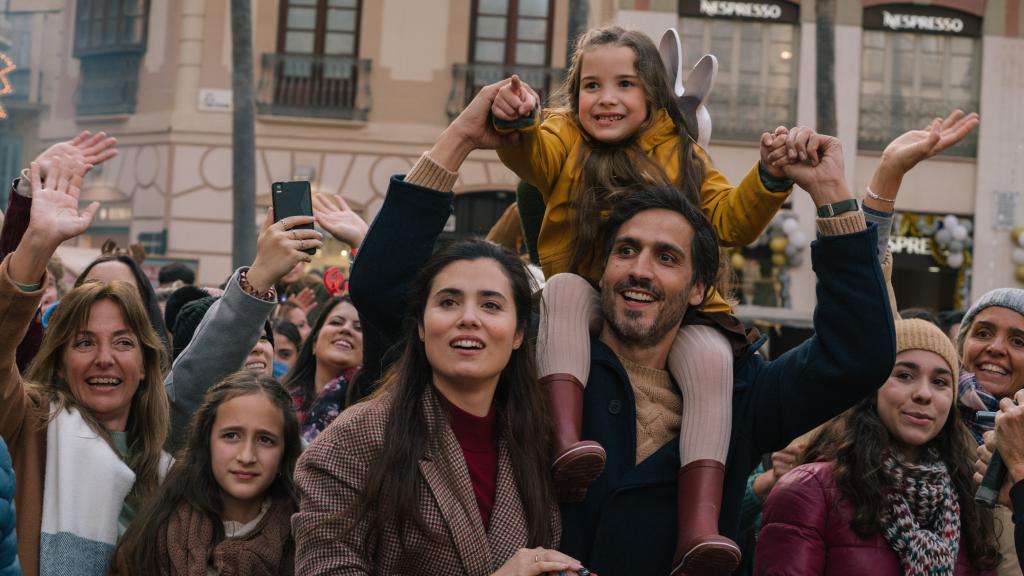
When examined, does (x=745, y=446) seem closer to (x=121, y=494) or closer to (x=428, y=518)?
(x=428, y=518)

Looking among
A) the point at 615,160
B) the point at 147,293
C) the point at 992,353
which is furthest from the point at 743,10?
the point at 615,160

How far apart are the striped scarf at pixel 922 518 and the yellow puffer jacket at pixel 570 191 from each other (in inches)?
39.4

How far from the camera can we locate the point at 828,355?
370 centimetres

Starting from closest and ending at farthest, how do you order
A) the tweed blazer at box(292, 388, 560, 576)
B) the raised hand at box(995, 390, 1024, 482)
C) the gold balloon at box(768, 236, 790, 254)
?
1. the tweed blazer at box(292, 388, 560, 576)
2. the raised hand at box(995, 390, 1024, 482)
3. the gold balloon at box(768, 236, 790, 254)

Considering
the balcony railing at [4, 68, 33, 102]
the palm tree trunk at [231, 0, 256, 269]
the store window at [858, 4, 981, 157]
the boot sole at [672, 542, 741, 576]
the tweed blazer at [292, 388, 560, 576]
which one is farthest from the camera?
the balcony railing at [4, 68, 33, 102]

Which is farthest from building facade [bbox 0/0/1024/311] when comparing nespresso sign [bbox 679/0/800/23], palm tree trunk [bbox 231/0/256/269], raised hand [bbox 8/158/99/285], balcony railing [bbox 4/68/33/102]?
raised hand [bbox 8/158/99/285]

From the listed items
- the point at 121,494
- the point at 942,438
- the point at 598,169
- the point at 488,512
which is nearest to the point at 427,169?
the point at 598,169

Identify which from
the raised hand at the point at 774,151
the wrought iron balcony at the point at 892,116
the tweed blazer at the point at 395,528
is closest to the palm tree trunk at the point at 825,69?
the wrought iron balcony at the point at 892,116

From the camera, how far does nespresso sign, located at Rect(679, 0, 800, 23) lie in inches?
875

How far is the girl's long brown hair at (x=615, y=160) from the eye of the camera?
399 cm

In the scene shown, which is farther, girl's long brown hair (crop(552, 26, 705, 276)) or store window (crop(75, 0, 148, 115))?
store window (crop(75, 0, 148, 115))

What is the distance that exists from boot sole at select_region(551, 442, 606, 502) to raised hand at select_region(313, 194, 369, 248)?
155 centimetres

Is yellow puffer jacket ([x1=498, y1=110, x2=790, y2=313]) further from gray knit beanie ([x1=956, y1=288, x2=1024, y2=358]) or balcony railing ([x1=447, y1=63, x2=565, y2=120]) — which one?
balcony railing ([x1=447, y1=63, x2=565, y2=120])

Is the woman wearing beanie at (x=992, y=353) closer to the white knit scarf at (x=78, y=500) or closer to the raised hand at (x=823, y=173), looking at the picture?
the raised hand at (x=823, y=173)
